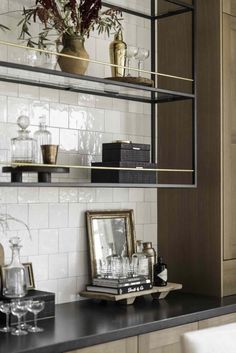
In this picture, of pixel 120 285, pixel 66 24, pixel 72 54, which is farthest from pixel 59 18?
pixel 120 285

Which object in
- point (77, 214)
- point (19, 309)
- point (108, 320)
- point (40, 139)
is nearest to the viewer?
point (19, 309)

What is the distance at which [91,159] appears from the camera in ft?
12.1

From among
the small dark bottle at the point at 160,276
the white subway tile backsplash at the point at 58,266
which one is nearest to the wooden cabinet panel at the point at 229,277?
the small dark bottle at the point at 160,276

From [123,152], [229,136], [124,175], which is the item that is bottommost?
[124,175]

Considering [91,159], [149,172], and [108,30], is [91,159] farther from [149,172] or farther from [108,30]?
[108,30]

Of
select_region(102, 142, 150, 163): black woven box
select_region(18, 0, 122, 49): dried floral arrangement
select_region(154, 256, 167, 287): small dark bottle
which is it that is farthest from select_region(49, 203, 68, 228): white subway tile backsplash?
select_region(18, 0, 122, 49): dried floral arrangement

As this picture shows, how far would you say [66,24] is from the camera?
3.26 m

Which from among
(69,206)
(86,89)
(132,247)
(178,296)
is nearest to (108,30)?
(86,89)

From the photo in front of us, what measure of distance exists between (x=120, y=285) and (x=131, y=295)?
0.29 ft

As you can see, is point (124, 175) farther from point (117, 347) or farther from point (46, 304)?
point (117, 347)

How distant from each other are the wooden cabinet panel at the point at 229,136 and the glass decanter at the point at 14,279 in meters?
1.34

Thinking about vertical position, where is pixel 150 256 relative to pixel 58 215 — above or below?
below

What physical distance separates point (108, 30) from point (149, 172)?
2.66ft

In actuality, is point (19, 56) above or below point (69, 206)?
above
